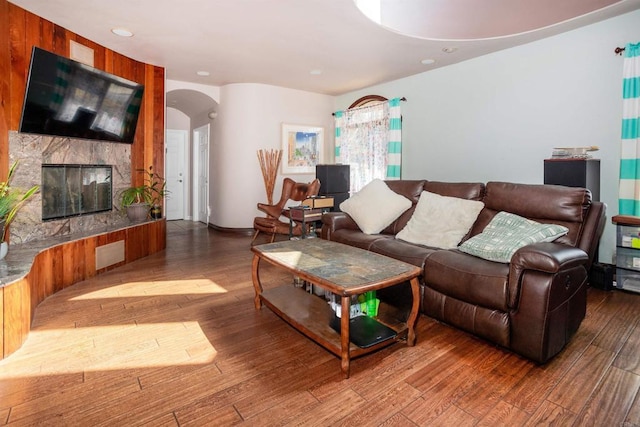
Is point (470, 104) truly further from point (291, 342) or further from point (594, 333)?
point (291, 342)

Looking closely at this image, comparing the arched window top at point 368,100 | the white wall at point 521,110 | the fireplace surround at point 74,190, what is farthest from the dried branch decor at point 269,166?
the fireplace surround at point 74,190

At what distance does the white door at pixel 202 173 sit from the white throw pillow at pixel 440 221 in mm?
4748

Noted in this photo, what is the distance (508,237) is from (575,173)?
1316mm

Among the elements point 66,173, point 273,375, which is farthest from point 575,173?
point 66,173

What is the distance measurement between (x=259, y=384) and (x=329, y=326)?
21.4 inches

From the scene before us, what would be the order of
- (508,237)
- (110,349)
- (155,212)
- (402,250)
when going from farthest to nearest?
(155,212) < (402,250) < (508,237) < (110,349)

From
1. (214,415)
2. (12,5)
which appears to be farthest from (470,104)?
(12,5)

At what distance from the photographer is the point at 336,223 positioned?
141 inches

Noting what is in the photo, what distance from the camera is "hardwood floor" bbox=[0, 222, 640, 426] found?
154cm

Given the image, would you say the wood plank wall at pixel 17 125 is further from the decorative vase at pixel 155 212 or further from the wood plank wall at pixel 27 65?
the decorative vase at pixel 155 212

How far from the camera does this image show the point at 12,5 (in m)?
3.01

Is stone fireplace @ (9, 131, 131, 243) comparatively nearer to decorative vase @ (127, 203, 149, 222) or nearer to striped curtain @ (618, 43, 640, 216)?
decorative vase @ (127, 203, 149, 222)

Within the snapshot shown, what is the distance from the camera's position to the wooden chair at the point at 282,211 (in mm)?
4969

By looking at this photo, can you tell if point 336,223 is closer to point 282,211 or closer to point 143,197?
point 282,211
